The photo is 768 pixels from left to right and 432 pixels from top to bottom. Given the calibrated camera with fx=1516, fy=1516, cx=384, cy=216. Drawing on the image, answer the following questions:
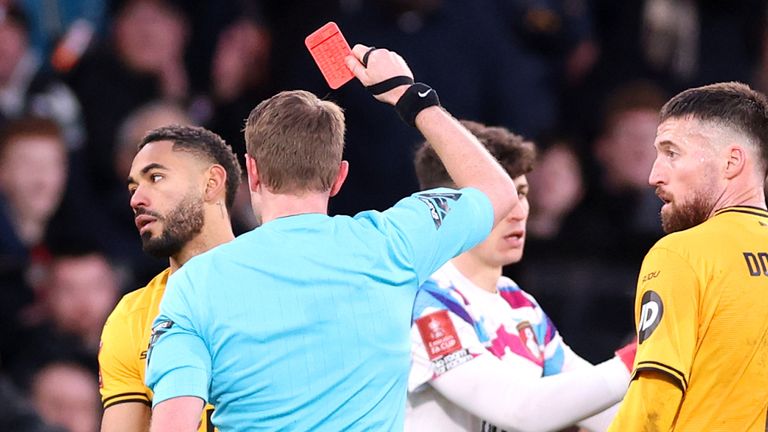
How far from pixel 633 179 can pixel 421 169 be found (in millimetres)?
4153

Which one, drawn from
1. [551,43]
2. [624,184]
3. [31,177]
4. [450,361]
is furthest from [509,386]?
[551,43]

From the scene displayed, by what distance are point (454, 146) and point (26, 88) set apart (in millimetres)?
4833

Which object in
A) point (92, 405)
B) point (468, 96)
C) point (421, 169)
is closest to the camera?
point (421, 169)

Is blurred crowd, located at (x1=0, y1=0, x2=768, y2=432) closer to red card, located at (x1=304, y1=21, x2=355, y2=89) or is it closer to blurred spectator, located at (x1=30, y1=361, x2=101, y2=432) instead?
blurred spectator, located at (x1=30, y1=361, x2=101, y2=432)

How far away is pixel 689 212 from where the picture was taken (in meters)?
4.23

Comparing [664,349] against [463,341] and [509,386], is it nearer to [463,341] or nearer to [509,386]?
[509,386]

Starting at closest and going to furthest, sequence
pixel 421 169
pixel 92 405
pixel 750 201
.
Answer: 1. pixel 750 201
2. pixel 421 169
3. pixel 92 405

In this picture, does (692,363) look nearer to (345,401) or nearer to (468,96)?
(345,401)

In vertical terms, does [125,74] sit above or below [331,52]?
above

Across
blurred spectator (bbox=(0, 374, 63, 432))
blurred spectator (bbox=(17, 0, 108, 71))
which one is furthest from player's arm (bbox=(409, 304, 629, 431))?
blurred spectator (bbox=(17, 0, 108, 71))

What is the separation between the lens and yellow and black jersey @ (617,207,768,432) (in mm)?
3959

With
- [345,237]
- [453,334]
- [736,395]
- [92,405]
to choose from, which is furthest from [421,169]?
[92,405]

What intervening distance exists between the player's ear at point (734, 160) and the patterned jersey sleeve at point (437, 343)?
1.06m

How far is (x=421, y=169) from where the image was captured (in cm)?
532
